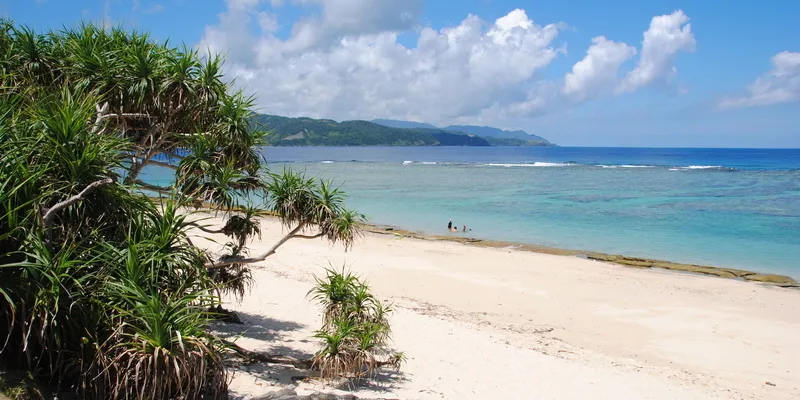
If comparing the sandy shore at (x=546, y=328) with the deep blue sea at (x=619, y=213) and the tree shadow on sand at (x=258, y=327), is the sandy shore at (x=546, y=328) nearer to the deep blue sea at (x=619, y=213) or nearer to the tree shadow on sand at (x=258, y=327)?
the tree shadow on sand at (x=258, y=327)

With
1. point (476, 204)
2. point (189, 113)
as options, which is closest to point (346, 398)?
point (189, 113)

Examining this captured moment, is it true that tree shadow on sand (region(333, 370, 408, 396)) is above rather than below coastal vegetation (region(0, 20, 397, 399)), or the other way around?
below

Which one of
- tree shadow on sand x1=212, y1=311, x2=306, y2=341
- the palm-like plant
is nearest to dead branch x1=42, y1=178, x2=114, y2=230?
the palm-like plant

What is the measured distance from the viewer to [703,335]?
11.6 m

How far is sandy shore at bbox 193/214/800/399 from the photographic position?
25.5 ft

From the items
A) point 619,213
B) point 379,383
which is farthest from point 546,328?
point 619,213

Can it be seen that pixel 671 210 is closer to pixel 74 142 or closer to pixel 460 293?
pixel 460 293

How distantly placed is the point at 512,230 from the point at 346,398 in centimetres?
2165

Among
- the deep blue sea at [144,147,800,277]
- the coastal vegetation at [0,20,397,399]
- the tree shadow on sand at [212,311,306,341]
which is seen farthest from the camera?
the deep blue sea at [144,147,800,277]

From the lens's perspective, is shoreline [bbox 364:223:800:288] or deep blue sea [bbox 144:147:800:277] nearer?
shoreline [bbox 364:223:800:288]

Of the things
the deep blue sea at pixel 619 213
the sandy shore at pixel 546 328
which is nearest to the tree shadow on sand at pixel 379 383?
the sandy shore at pixel 546 328

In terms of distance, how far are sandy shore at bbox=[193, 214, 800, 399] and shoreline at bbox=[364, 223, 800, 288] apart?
0.86 m

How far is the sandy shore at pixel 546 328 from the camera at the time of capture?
25.5 feet

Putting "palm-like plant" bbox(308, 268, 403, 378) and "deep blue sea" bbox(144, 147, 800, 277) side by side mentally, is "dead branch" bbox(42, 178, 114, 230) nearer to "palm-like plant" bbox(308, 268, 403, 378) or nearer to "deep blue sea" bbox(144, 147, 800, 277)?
"palm-like plant" bbox(308, 268, 403, 378)
